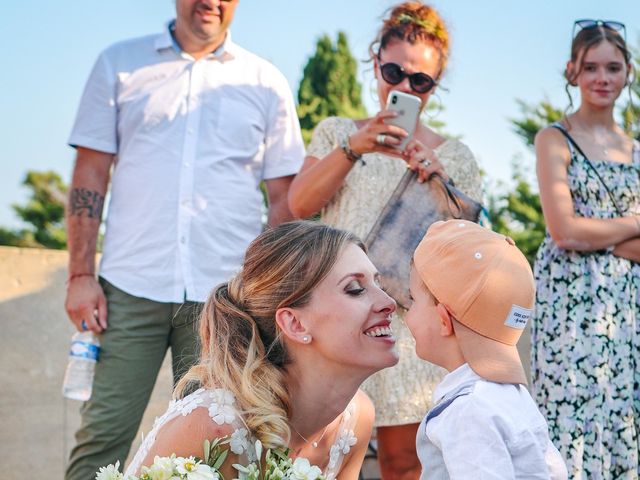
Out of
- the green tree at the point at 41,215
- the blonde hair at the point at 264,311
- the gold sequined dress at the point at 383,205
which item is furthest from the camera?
the green tree at the point at 41,215

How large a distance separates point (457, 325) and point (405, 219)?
1071 millimetres

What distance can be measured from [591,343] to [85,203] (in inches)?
87.6

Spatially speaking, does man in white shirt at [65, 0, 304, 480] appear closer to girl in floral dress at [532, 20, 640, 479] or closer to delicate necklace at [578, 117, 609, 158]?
girl in floral dress at [532, 20, 640, 479]

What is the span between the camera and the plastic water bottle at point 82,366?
3.67 metres

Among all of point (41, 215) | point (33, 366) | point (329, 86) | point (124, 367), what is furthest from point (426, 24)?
point (41, 215)

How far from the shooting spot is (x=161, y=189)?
387cm

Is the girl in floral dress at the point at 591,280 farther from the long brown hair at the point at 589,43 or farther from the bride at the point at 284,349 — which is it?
the bride at the point at 284,349

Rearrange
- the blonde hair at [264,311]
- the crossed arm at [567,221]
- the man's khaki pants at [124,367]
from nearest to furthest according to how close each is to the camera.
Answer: the blonde hair at [264,311], the man's khaki pants at [124,367], the crossed arm at [567,221]

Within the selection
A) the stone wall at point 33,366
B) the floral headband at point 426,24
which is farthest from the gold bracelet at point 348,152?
the stone wall at point 33,366

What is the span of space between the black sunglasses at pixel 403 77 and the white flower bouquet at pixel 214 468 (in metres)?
1.72

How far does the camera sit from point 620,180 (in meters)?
3.96

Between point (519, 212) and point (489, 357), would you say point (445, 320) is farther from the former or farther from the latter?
point (519, 212)

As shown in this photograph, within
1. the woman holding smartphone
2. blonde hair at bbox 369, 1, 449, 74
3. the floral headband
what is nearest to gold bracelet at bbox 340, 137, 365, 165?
the woman holding smartphone

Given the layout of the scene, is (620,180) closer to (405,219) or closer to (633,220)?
(633,220)
